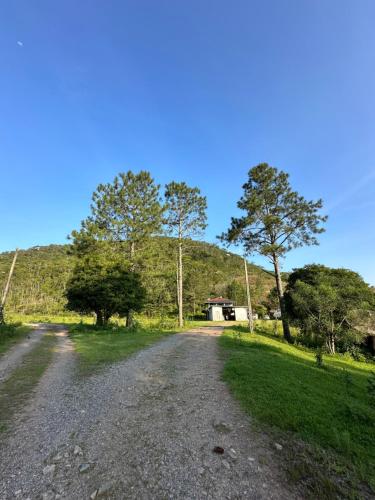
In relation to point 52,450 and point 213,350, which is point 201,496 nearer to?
point 52,450

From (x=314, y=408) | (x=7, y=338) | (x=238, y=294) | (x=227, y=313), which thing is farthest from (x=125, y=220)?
(x=238, y=294)

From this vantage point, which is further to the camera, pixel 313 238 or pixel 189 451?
pixel 313 238

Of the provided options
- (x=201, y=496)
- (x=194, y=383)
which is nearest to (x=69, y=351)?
(x=194, y=383)

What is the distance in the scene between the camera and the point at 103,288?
66.6 feet

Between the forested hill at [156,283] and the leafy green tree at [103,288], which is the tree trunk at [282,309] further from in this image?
the leafy green tree at [103,288]

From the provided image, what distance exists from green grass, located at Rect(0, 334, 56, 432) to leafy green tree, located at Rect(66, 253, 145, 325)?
9.26m

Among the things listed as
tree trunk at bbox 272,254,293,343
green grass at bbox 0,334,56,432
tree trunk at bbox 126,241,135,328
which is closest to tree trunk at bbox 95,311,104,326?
tree trunk at bbox 126,241,135,328

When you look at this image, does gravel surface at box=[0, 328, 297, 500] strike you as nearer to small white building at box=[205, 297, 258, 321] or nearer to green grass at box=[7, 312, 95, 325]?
green grass at box=[7, 312, 95, 325]

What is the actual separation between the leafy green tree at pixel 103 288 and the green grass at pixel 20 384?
9258 millimetres

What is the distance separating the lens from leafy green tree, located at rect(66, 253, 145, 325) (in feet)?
67.1

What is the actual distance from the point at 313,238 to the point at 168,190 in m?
14.7

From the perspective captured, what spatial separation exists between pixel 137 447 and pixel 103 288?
17.5 meters

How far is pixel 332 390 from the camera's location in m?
7.13

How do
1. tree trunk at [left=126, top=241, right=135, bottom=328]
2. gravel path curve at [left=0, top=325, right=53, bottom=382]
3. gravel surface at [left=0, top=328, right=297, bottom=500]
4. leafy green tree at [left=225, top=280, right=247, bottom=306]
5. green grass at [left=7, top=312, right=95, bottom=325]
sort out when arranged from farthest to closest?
leafy green tree at [left=225, top=280, right=247, bottom=306]
green grass at [left=7, top=312, right=95, bottom=325]
tree trunk at [left=126, top=241, right=135, bottom=328]
gravel path curve at [left=0, top=325, right=53, bottom=382]
gravel surface at [left=0, top=328, right=297, bottom=500]
